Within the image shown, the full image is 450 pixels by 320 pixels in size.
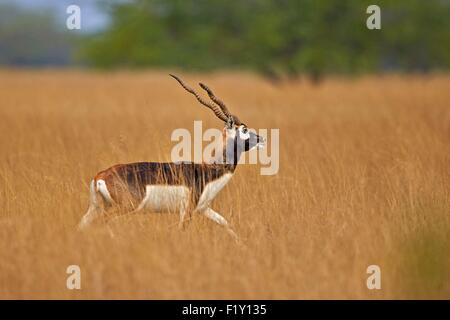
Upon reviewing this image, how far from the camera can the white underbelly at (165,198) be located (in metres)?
6.15

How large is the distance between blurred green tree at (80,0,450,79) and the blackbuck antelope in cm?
2015

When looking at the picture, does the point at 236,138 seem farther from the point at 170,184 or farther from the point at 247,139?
the point at 170,184

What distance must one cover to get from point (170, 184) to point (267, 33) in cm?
2071

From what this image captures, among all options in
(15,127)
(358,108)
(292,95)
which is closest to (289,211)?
(15,127)

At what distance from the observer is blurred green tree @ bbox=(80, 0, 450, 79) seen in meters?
27.2

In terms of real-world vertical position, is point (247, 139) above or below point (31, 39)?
below

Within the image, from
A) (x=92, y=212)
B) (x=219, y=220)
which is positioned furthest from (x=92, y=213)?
(x=219, y=220)

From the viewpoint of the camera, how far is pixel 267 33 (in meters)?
26.4

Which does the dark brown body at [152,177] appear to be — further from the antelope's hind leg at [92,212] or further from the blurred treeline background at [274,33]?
the blurred treeline background at [274,33]

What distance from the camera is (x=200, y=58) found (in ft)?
92.9

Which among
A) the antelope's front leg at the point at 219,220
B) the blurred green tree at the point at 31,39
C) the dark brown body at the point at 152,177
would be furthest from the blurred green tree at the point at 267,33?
the blurred green tree at the point at 31,39

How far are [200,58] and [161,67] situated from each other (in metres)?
5.11

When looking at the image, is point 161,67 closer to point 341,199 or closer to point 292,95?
point 292,95

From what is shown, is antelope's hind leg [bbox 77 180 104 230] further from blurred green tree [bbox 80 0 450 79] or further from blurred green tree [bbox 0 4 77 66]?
blurred green tree [bbox 0 4 77 66]
